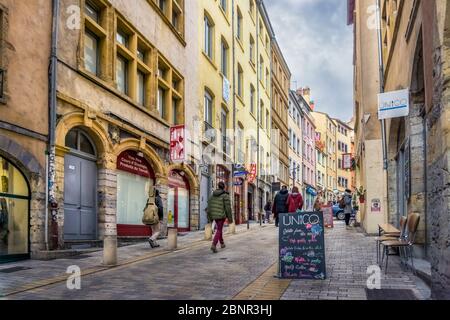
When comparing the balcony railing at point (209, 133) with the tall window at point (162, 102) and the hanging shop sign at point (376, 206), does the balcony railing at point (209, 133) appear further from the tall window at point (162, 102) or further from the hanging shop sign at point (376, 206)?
the hanging shop sign at point (376, 206)

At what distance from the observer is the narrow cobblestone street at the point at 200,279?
21.3ft

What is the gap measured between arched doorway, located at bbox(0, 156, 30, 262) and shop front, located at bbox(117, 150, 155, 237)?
4349 mm

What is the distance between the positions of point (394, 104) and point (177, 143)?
9250 millimetres

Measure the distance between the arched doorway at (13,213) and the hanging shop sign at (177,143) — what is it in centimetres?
768

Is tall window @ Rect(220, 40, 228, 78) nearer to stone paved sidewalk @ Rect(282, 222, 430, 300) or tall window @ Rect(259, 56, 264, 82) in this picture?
tall window @ Rect(259, 56, 264, 82)

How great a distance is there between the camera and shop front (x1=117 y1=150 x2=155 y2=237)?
48.6 feet

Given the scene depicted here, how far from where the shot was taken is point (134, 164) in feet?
51.6

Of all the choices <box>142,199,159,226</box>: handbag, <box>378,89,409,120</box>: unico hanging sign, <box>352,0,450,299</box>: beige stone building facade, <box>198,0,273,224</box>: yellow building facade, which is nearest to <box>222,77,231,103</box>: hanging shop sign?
<box>198,0,273,224</box>: yellow building facade

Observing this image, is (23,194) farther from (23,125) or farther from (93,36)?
(93,36)

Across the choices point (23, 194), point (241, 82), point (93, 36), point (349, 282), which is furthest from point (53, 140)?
point (241, 82)

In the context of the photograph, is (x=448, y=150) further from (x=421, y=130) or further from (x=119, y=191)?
(x=119, y=191)
